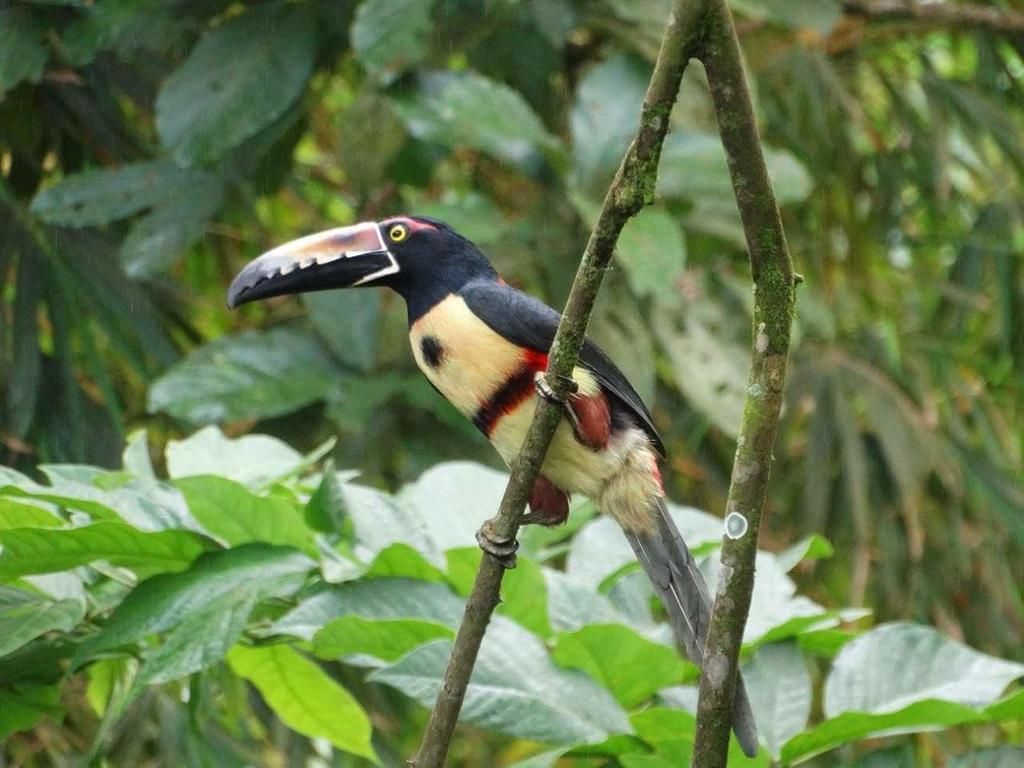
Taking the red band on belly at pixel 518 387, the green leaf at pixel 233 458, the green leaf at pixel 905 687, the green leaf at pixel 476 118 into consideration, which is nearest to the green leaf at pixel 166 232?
the green leaf at pixel 476 118

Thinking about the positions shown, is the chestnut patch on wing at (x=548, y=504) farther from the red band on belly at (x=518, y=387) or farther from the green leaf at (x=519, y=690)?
the green leaf at (x=519, y=690)

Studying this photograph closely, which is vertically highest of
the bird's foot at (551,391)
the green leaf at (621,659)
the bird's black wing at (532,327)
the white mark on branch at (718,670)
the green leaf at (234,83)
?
the green leaf at (234,83)

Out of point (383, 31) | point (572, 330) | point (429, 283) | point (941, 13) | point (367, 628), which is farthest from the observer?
point (941, 13)

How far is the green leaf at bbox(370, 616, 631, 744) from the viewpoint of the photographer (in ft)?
6.32

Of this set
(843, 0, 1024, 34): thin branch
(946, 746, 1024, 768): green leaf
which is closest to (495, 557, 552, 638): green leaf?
(946, 746, 1024, 768): green leaf

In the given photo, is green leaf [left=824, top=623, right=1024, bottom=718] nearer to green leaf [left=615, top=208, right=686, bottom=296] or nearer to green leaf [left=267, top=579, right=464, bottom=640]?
green leaf [left=267, top=579, right=464, bottom=640]

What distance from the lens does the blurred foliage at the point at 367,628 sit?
1969 mm

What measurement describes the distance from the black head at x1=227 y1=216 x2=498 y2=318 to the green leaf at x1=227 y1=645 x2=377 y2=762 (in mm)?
593

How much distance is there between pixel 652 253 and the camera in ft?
10.9

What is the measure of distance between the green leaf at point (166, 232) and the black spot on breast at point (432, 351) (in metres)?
1.36

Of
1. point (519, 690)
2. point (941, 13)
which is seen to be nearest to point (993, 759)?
point (519, 690)

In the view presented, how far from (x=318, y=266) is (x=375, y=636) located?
57 cm

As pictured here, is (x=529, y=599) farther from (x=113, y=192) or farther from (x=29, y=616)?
(x=113, y=192)

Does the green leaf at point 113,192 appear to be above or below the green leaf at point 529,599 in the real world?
above
